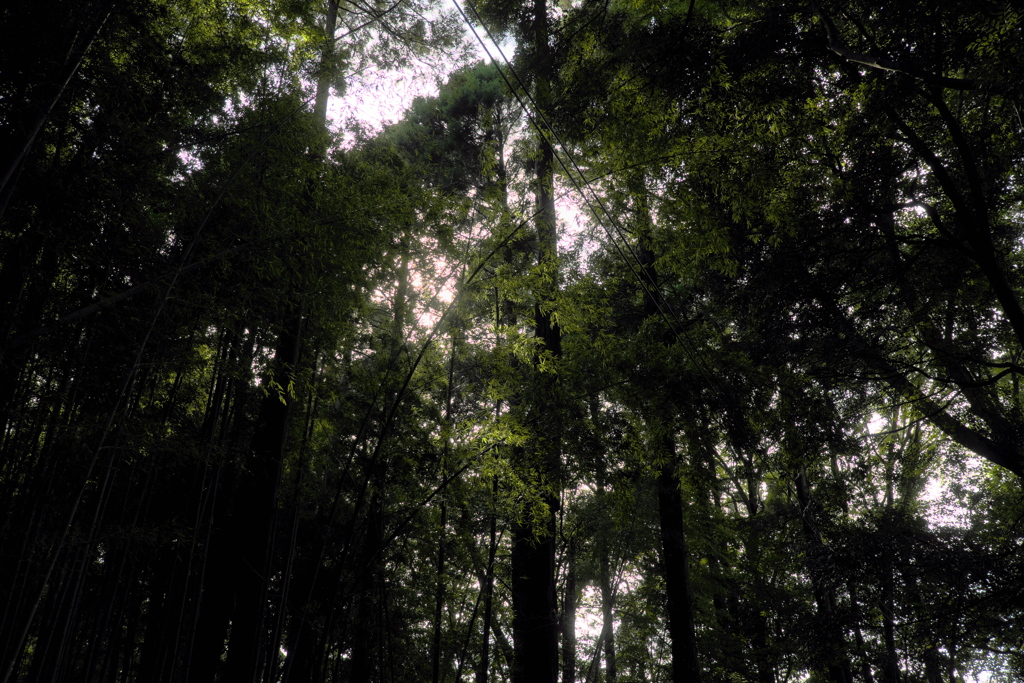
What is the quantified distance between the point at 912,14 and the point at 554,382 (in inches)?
110

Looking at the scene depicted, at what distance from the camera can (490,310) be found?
4316 millimetres

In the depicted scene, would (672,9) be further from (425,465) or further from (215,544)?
(215,544)

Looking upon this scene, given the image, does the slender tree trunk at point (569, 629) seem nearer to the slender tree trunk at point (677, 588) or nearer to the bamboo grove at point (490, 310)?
the slender tree trunk at point (677, 588)

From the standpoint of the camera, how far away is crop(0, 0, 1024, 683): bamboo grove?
2.28 m

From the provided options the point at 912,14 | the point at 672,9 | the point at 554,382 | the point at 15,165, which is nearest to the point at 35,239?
the point at 15,165

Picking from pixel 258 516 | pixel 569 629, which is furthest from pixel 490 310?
pixel 569 629

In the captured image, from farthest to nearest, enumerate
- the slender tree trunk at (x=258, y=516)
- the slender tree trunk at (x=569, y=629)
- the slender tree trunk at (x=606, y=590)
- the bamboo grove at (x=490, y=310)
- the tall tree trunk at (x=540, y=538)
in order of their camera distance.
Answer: the slender tree trunk at (x=569, y=629), the slender tree trunk at (x=606, y=590), the tall tree trunk at (x=540, y=538), the slender tree trunk at (x=258, y=516), the bamboo grove at (x=490, y=310)

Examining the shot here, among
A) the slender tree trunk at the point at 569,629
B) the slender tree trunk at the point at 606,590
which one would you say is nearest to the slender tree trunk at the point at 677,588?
the slender tree trunk at the point at 606,590

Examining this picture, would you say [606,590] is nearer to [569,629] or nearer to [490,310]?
[569,629]

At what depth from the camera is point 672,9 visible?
3145 millimetres

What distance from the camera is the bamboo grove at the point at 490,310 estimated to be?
2279 millimetres

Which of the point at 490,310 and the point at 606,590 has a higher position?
the point at 490,310

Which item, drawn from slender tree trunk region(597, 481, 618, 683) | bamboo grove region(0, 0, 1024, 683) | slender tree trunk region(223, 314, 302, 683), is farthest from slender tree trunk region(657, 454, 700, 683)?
slender tree trunk region(223, 314, 302, 683)

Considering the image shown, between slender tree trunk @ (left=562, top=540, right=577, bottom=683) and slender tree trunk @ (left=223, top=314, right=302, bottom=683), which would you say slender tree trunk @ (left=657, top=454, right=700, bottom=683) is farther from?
slender tree trunk @ (left=223, top=314, right=302, bottom=683)
